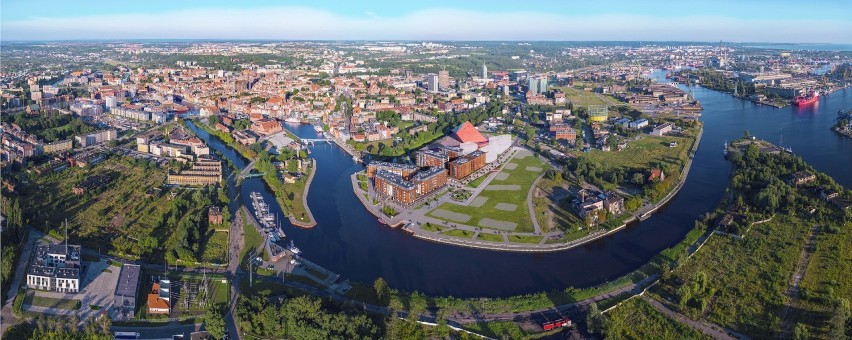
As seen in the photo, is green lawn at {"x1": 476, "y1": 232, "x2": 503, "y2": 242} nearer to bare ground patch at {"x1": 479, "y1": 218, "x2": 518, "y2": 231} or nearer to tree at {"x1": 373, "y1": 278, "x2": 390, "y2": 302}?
bare ground patch at {"x1": 479, "y1": 218, "x2": 518, "y2": 231}

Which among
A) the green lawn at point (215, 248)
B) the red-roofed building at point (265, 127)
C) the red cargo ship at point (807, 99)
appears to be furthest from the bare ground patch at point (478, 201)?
the red cargo ship at point (807, 99)

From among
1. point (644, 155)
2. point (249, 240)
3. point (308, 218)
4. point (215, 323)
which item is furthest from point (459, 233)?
point (644, 155)

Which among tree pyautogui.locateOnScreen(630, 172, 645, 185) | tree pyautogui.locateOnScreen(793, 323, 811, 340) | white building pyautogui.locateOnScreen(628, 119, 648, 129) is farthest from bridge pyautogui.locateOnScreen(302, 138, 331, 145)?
tree pyautogui.locateOnScreen(793, 323, 811, 340)

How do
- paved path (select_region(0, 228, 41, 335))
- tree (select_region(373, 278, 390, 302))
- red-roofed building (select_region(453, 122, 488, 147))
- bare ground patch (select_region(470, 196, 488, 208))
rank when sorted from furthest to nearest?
1. red-roofed building (select_region(453, 122, 488, 147))
2. bare ground patch (select_region(470, 196, 488, 208))
3. tree (select_region(373, 278, 390, 302))
4. paved path (select_region(0, 228, 41, 335))

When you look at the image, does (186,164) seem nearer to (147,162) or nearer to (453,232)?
(147,162)

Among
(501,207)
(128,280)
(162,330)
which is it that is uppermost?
(501,207)

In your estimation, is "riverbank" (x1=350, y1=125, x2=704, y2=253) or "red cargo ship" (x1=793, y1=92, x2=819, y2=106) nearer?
"riverbank" (x1=350, y1=125, x2=704, y2=253)

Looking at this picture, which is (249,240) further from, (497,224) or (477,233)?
(497,224)
